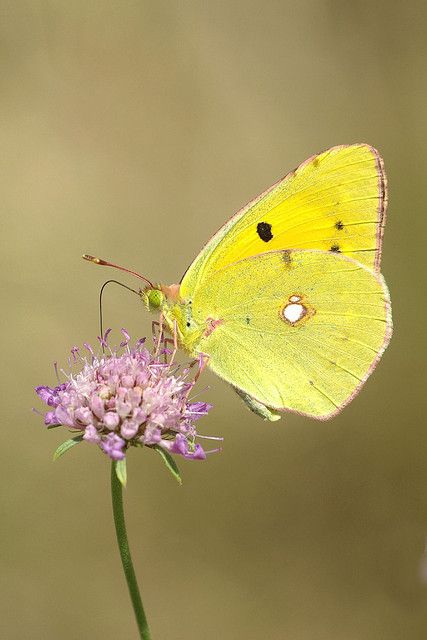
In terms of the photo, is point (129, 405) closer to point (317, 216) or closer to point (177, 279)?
point (317, 216)

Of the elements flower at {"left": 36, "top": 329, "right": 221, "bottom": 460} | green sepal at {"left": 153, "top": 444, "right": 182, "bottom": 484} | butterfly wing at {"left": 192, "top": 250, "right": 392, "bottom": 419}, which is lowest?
green sepal at {"left": 153, "top": 444, "right": 182, "bottom": 484}

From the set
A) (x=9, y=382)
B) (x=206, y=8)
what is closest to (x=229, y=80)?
(x=206, y=8)

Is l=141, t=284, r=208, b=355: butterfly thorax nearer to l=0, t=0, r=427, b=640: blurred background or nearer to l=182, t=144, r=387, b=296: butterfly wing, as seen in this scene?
l=182, t=144, r=387, b=296: butterfly wing

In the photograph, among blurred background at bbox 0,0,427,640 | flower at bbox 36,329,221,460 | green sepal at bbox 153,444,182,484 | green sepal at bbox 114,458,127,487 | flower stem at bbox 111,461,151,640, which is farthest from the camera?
blurred background at bbox 0,0,427,640

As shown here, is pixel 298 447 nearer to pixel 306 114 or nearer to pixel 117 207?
pixel 117 207

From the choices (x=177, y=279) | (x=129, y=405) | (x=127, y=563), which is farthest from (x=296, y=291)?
(x=177, y=279)

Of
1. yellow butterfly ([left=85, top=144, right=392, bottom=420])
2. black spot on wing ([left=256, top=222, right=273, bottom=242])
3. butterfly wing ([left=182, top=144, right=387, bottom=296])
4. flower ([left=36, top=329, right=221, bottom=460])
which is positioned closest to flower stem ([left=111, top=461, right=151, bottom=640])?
flower ([left=36, top=329, right=221, bottom=460])
